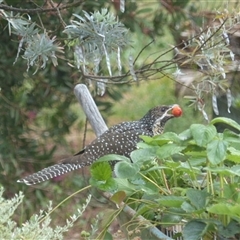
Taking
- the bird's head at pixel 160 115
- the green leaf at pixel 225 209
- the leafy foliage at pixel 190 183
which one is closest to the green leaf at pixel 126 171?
the leafy foliage at pixel 190 183

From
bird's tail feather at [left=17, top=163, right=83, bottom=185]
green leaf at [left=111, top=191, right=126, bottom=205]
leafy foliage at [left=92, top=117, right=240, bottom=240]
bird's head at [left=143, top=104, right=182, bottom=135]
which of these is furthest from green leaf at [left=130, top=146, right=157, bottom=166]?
bird's head at [left=143, top=104, right=182, bottom=135]

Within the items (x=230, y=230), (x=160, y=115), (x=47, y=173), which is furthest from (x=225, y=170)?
(x=160, y=115)

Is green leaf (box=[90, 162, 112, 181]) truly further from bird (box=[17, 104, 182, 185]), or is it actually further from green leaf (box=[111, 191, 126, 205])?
bird (box=[17, 104, 182, 185])

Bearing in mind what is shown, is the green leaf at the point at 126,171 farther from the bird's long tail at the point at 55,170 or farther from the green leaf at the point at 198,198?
the bird's long tail at the point at 55,170

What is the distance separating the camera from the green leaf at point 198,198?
207 cm

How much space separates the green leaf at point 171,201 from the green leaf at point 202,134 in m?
0.17

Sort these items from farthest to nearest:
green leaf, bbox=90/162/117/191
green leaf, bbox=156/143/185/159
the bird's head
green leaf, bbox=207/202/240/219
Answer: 1. the bird's head
2. green leaf, bbox=90/162/117/191
3. green leaf, bbox=156/143/185/159
4. green leaf, bbox=207/202/240/219

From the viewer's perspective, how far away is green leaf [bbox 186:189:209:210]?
207 cm

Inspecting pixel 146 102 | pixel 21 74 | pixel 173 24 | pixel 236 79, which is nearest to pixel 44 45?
pixel 21 74

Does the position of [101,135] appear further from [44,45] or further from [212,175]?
[212,175]

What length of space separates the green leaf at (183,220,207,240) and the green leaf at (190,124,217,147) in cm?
21

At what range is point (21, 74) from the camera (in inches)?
179

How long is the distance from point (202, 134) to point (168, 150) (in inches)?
4.0

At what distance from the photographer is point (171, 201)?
2117mm
